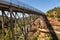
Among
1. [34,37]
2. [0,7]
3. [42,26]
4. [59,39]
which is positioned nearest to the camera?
[0,7]

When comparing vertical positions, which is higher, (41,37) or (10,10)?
(10,10)

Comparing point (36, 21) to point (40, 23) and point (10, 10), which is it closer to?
point (40, 23)

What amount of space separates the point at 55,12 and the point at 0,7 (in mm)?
35660

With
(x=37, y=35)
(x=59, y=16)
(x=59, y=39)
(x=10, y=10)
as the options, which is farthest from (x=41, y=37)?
(x=10, y=10)

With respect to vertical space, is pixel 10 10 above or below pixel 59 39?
above

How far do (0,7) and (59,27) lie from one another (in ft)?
94.7

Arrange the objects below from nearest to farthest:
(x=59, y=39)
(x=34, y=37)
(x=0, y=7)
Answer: (x=0, y=7), (x=59, y=39), (x=34, y=37)

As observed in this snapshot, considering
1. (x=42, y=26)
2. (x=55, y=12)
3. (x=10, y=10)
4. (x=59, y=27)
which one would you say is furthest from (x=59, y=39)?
(x=10, y=10)

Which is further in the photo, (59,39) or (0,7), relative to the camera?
(59,39)

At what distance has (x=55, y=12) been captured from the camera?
6094cm

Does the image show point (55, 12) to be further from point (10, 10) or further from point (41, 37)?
point (10, 10)

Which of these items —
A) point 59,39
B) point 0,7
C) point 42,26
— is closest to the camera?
point 0,7

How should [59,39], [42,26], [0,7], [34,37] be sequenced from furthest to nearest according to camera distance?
1. [42,26]
2. [34,37]
3. [59,39]
4. [0,7]

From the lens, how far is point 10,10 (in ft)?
92.2
